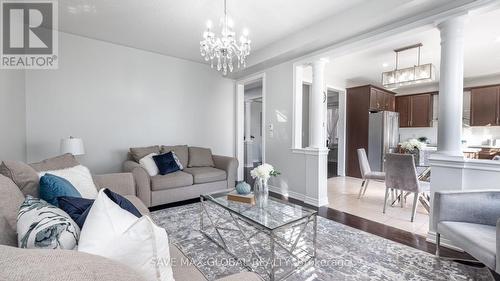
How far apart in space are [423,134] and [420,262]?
18.1ft

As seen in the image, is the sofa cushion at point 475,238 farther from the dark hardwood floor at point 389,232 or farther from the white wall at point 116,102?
the white wall at point 116,102

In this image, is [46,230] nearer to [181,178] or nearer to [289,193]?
[181,178]

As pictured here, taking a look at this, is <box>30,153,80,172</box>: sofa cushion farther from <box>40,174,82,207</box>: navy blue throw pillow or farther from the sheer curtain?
the sheer curtain

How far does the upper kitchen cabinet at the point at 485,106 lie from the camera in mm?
4891

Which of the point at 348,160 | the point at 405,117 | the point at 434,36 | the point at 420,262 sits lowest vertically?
the point at 420,262

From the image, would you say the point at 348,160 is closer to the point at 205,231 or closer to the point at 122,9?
the point at 205,231

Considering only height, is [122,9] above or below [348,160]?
above

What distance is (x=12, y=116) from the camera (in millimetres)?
2537

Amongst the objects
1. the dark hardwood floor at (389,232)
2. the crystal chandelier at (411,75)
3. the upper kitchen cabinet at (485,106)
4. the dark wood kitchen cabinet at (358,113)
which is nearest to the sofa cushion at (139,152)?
the dark hardwood floor at (389,232)

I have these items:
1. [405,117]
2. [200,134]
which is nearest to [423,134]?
[405,117]

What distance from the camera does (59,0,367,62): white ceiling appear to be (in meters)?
2.51

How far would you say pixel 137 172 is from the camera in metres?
2.96

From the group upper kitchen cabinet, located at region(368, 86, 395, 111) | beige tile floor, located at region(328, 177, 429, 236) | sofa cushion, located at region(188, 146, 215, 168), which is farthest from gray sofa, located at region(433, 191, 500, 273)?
upper kitchen cabinet, located at region(368, 86, 395, 111)

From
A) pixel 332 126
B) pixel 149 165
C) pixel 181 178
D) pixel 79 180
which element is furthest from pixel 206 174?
pixel 332 126
